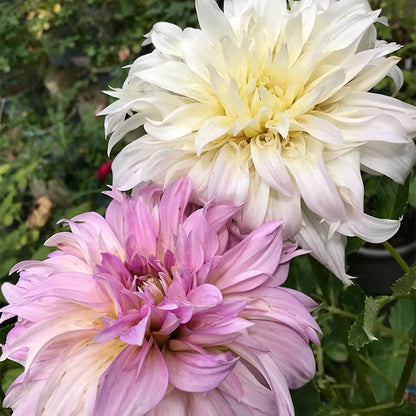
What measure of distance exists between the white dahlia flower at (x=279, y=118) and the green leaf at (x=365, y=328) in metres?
0.04

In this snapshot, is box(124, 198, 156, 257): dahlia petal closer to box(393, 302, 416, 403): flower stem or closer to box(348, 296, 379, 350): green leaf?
box(348, 296, 379, 350): green leaf

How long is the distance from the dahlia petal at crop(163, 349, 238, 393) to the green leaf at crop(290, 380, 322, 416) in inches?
6.0

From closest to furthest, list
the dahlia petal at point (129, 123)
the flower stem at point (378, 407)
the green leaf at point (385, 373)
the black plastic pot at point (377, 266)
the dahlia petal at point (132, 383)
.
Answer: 1. the dahlia petal at point (132, 383)
2. the dahlia petal at point (129, 123)
3. the flower stem at point (378, 407)
4. the green leaf at point (385, 373)
5. the black plastic pot at point (377, 266)

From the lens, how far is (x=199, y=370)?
0.26 meters

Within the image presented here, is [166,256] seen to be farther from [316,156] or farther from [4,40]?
[4,40]

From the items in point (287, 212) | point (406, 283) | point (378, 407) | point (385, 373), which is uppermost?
point (287, 212)

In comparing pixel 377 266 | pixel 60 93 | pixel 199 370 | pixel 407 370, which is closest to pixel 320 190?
pixel 199 370

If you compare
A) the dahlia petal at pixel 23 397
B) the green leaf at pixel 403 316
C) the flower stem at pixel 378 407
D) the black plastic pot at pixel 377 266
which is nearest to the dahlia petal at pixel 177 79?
the dahlia petal at pixel 23 397

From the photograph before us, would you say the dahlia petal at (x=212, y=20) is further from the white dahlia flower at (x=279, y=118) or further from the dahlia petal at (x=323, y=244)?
the dahlia petal at (x=323, y=244)

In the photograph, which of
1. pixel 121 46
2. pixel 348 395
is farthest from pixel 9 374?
pixel 121 46

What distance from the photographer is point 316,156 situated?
1.01 feet

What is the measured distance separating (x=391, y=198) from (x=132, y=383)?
252 mm

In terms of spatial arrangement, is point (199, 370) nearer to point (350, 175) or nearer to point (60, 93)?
point (350, 175)

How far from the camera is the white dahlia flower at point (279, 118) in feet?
0.99
